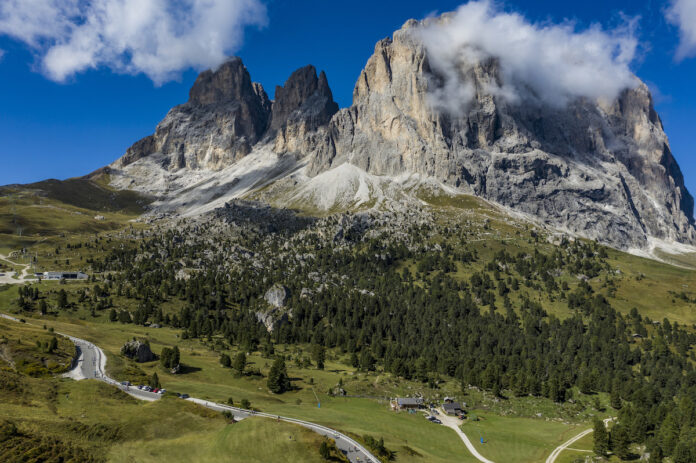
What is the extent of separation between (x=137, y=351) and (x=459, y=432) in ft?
265

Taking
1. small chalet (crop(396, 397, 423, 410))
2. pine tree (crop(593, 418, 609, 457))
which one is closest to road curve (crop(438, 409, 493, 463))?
small chalet (crop(396, 397, 423, 410))

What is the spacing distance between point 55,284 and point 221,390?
144062 millimetres

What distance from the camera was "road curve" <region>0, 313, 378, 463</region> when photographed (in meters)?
→ 63.1

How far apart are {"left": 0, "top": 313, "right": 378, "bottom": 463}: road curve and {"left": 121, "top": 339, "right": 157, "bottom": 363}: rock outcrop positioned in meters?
6.18

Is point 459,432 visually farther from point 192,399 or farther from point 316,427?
point 192,399

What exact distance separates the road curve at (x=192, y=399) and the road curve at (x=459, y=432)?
30831 mm

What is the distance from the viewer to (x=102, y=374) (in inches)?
3278

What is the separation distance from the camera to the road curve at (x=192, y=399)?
63062mm

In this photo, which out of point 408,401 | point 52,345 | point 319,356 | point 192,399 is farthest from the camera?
point 319,356

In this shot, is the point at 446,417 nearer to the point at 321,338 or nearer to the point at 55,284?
the point at 321,338

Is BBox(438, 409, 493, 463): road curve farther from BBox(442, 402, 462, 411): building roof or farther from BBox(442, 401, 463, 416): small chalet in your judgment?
BBox(442, 402, 462, 411): building roof

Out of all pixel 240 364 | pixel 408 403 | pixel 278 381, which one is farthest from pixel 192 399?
pixel 408 403

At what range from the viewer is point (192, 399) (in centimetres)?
7781

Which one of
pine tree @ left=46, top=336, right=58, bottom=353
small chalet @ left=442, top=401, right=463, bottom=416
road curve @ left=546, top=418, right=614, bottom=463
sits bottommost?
road curve @ left=546, top=418, right=614, bottom=463
